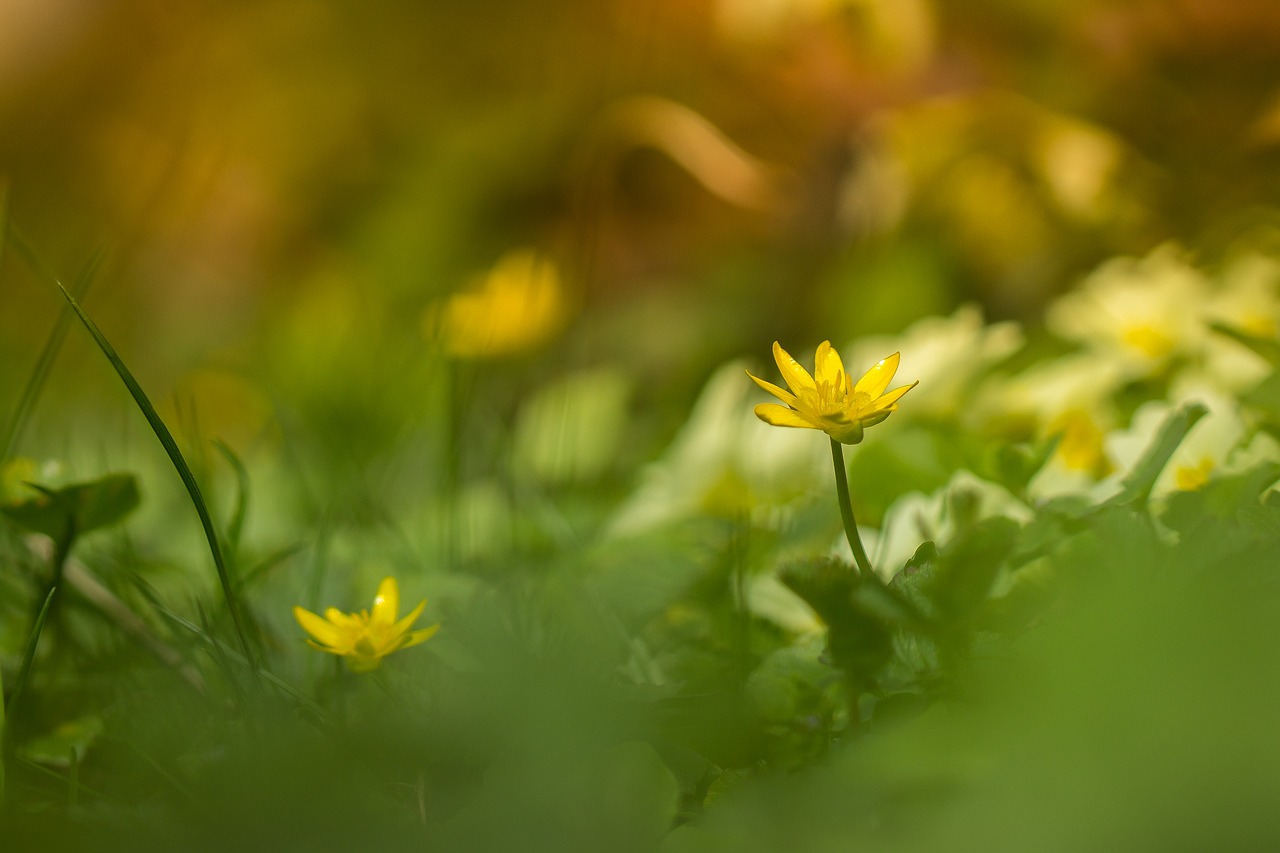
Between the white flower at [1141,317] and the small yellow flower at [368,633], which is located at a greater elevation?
the white flower at [1141,317]

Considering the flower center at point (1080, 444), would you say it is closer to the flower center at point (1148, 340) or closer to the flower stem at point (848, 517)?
the flower center at point (1148, 340)

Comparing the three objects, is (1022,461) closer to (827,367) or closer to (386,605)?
(827,367)

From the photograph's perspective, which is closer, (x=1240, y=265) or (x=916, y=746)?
(x=916, y=746)

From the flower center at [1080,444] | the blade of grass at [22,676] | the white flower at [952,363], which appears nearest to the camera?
the blade of grass at [22,676]

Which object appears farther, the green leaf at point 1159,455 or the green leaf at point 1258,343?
the green leaf at point 1258,343

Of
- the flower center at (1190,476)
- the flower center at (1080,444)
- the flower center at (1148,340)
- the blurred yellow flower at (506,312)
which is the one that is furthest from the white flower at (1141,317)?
the blurred yellow flower at (506,312)

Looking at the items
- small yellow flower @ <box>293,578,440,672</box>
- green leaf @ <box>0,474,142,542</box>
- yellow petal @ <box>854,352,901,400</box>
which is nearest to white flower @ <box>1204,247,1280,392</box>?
yellow petal @ <box>854,352,901,400</box>

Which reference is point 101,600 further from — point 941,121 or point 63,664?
point 941,121

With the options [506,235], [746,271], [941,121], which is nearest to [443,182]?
[506,235]
